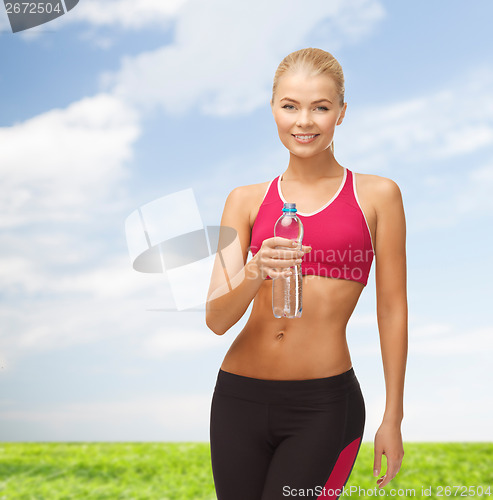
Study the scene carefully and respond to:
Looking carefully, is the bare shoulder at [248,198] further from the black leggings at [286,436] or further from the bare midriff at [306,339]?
the black leggings at [286,436]

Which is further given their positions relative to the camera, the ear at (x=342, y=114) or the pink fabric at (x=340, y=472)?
the ear at (x=342, y=114)

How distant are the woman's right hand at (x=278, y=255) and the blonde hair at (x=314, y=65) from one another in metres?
0.74

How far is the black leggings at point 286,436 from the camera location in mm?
2156

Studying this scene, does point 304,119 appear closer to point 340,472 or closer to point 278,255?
point 278,255

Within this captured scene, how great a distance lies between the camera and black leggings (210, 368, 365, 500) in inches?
84.9

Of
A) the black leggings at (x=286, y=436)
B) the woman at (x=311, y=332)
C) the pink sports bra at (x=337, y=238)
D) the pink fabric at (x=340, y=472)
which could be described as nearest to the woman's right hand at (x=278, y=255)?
the woman at (x=311, y=332)

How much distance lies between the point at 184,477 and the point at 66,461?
4.79 ft

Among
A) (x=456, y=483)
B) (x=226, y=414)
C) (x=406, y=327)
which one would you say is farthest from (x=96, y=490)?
(x=406, y=327)

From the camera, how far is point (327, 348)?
7.46 ft

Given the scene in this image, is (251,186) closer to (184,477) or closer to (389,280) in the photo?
(389,280)

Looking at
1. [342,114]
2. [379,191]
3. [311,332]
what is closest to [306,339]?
[311,332]

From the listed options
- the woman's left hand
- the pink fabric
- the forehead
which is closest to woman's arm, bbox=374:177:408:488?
the woman's left hand

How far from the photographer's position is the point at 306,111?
233cm

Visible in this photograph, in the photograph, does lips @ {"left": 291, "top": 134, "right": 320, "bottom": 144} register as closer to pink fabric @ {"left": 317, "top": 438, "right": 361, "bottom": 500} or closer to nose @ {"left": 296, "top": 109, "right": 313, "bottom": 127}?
nose @ {"left": 296, "top": 109, "right": 313, "bottom": 127}
